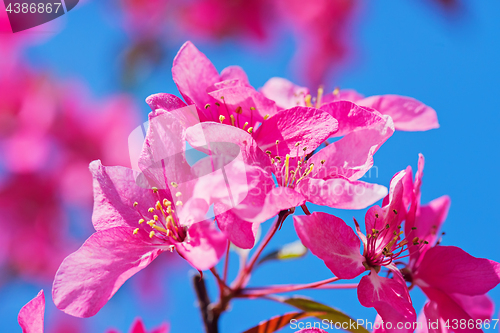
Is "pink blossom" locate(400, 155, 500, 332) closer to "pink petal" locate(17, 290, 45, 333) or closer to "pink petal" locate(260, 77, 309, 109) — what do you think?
"pink petal" locate(260, 77, 309, 109)

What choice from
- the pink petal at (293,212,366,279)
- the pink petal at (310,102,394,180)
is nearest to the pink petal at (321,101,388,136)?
the pink petal at (310,102,394,180)

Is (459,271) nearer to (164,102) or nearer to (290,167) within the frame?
(290,167)

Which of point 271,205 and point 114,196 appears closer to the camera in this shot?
point 271,205

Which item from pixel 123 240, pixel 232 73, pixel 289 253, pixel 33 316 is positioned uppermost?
pixel 232 73

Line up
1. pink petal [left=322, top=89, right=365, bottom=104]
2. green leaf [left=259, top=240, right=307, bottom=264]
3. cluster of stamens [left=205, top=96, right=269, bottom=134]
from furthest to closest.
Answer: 1. green leaf [left=259, top=240, right=307, bottom=264]
2. pink petal [left=322, top=89, right=365, bottom=104]
3. cluster of stamens [left=205, top=96, right=269, bottom=134]

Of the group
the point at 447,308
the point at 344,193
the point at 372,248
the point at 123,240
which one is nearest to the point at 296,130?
the point at 344,193

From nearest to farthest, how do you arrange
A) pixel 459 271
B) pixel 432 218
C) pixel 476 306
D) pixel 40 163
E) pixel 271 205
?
pixel 271 205, pixel 459 271, pixel 476 306, pixel 432 218, pixel 40 163

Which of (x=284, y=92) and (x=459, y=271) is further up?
(x=284, y=92)
